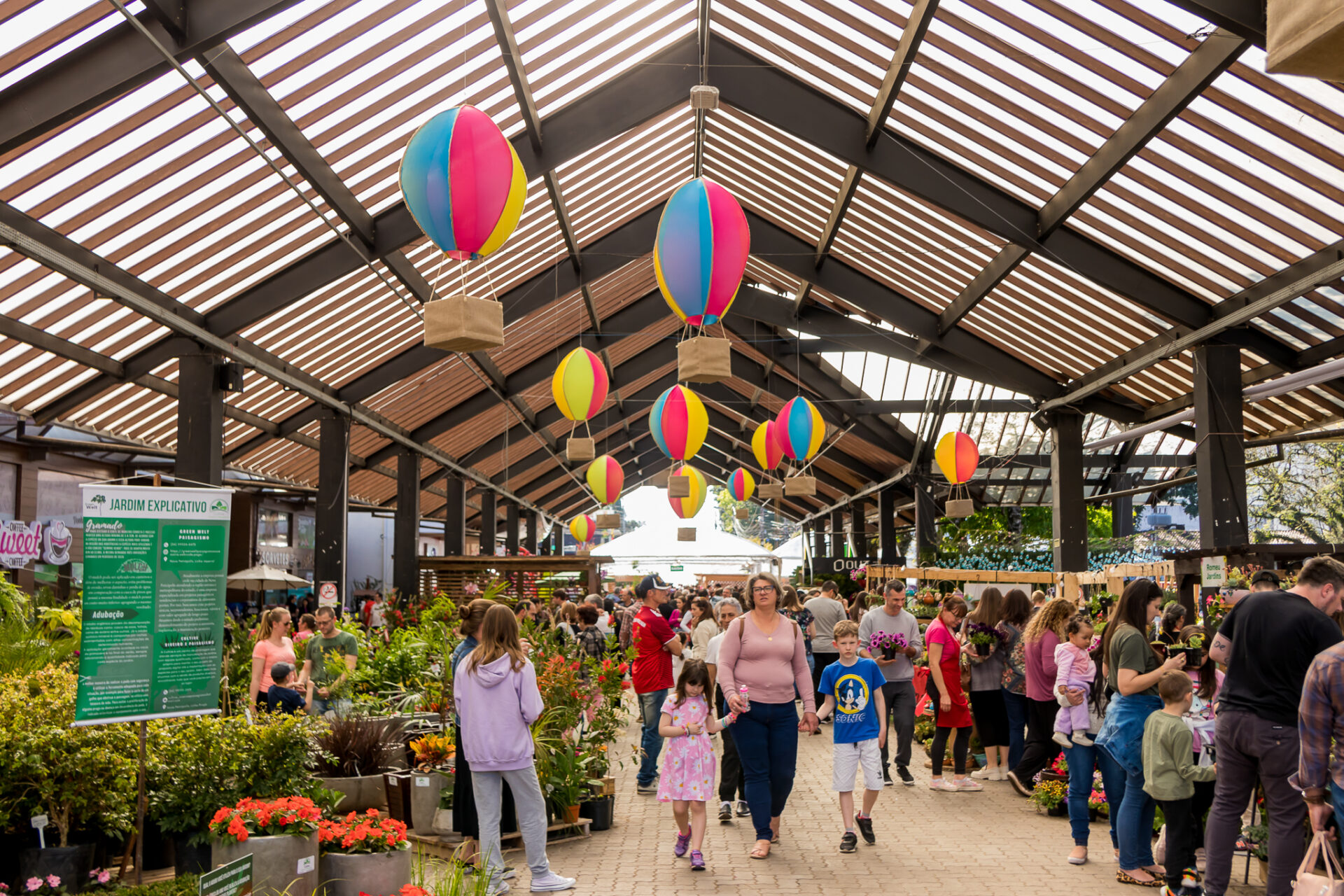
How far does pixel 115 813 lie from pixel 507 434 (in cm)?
1895

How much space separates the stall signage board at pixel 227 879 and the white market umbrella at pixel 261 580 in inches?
424

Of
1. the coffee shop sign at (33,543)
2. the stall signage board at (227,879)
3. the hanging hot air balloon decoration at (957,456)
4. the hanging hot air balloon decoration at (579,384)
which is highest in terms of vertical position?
the hanging hot air balloon decoration at (579,384)

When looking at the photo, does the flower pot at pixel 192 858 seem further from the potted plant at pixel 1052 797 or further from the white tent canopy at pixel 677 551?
the white tent canopy at pixel 677 551

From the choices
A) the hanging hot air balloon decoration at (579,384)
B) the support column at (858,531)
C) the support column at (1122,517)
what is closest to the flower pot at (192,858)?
the hanging hot air balloon decoration at (579,384)

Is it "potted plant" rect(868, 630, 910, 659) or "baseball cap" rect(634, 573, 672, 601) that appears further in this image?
"potted plant" rect(868, 630, 910, 659)

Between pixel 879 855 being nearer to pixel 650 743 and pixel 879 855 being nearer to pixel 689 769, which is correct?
pixel 689 769

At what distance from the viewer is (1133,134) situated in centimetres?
838

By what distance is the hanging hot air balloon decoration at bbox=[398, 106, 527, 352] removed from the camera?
5.62m

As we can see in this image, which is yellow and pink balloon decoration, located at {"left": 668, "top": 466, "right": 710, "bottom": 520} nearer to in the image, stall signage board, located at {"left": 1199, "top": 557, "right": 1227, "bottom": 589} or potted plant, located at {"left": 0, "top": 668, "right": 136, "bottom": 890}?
stall signage board, located at {"left": 1199, "top": 557, "right": 1227, "bottom": 589}

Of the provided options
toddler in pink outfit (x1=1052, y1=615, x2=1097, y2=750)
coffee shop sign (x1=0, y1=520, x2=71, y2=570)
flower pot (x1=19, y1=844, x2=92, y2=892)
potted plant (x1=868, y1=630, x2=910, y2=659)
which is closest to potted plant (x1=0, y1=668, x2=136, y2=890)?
flower pot (x1=19, y1=844, x2=92, y2=892)

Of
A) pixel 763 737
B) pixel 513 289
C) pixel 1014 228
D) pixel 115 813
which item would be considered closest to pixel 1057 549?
pixel 1014 228

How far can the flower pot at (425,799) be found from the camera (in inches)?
251

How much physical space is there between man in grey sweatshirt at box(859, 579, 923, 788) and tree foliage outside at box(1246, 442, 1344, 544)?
23797 mm

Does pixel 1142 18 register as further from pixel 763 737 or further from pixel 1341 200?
pixel 763 737
